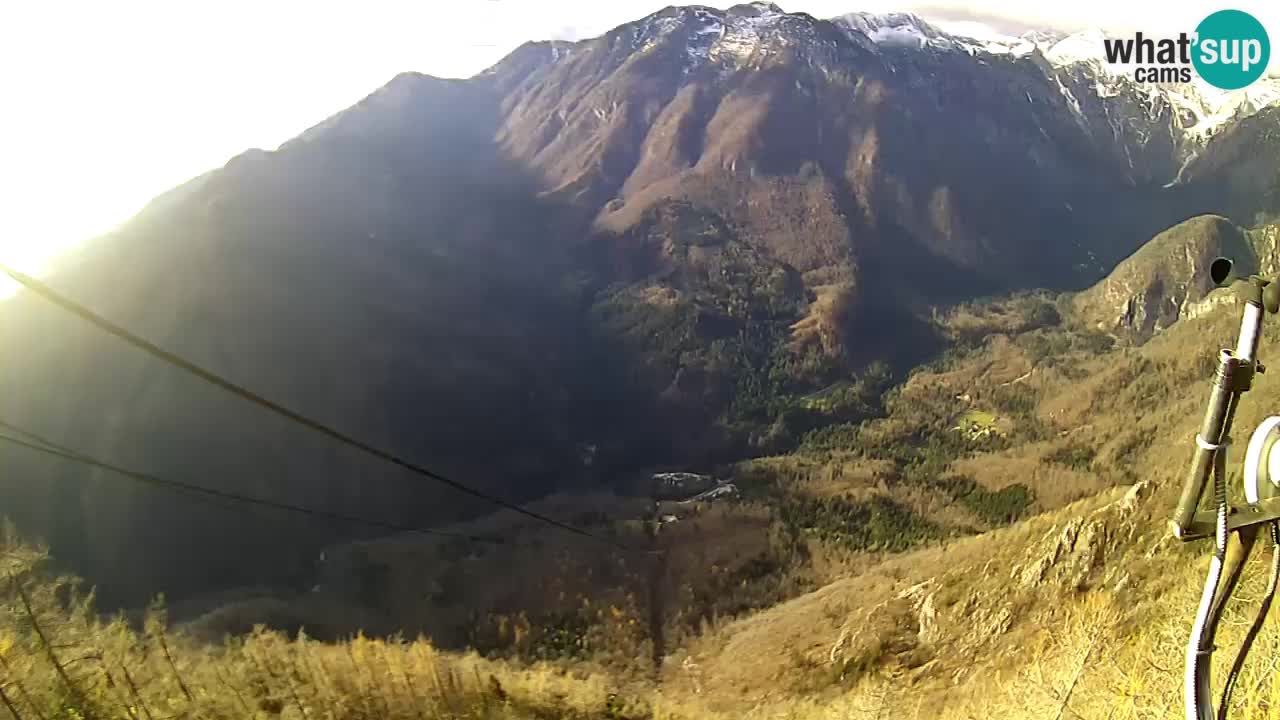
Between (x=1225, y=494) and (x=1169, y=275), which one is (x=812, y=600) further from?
(x=1169, y=275)

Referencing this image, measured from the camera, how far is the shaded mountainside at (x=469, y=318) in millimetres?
53562

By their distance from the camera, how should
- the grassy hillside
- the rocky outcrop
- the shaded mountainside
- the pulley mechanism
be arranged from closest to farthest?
the pulley mechanism → the grassy hillside → the shaded mountainside → the rocky outcrop

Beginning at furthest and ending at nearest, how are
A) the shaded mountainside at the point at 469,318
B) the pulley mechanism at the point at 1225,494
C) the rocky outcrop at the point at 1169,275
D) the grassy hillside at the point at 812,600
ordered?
the rocky outcrop at the point at 1169,275, the shaded mountainside at the point at 469,318, the grassy hillside at the point at 812,600, the pulley mechanism at the point at 1225,494

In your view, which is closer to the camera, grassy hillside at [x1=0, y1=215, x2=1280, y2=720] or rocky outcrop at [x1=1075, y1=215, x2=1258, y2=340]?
grassy hillside at [x1=0, y1=215, x2=1280, y2=720]

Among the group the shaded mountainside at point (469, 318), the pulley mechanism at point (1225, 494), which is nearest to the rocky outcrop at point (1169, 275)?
the shaded mountainside at point (469, 318)

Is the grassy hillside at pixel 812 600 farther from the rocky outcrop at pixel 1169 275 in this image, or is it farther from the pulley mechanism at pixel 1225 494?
the rocky outcrop at pixel 1169 275

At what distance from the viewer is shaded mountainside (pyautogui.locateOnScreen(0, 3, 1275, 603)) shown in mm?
53562

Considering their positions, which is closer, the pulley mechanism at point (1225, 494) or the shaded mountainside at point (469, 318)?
the pulley mechanism at point (1225, 494)

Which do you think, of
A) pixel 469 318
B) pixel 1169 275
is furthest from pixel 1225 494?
pixel 1169 275

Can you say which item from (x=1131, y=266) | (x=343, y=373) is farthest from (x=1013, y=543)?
(x=1131, y=266)

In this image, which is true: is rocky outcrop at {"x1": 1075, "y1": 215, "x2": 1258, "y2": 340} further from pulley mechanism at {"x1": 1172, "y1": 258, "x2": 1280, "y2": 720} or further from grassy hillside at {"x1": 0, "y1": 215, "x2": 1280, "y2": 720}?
pulley mechanism at {"x1": 1172, "y1": 258, "x2": 1280, "y2": 720}

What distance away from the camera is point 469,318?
109 m

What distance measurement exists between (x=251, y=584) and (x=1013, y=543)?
48721 mm

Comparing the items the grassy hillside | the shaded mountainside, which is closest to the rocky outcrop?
the grassy hillside
